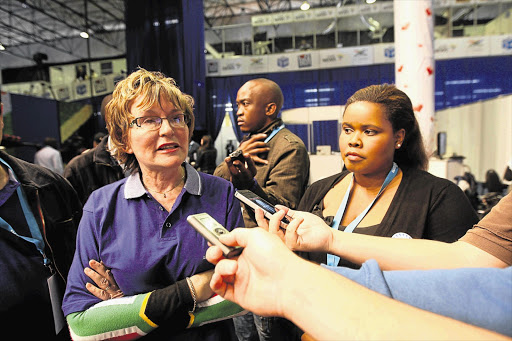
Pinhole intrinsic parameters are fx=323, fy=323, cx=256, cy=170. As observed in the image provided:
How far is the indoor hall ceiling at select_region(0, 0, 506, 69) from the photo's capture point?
12.6m

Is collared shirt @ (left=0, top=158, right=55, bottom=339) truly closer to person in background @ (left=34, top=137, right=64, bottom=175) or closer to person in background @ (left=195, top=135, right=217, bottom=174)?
person in background @ (left=195, top=135, right=217, bottom=174)

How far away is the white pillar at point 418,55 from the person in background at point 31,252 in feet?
9.82

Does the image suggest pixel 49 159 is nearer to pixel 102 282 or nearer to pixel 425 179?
pixel 102 282

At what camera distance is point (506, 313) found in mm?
508

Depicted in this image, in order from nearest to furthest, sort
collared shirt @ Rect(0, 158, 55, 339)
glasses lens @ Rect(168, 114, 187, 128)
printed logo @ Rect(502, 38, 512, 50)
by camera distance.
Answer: collared shirt @ Rect(0, 158, 55, 339) < glasses lens @ Rect(168, 114, 187, 128) < printed logo @ Rect(502, 38, 512, 50)

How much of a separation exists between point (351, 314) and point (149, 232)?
86cm

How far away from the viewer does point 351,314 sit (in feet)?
1.59

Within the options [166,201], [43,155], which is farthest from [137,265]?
[43,155]

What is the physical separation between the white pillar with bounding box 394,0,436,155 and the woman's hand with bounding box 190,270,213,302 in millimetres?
2656

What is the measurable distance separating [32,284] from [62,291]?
0.13 metres

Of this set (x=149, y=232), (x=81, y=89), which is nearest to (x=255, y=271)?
(x=149, y=232)

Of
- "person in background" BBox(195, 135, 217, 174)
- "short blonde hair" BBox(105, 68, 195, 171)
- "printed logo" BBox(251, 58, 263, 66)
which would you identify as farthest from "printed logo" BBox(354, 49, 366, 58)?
"short blonde hair" BBox(105, 68, 195, 171)

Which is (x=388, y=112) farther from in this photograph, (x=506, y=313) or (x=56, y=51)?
(x=56, y=51)

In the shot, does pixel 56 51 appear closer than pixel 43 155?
No
